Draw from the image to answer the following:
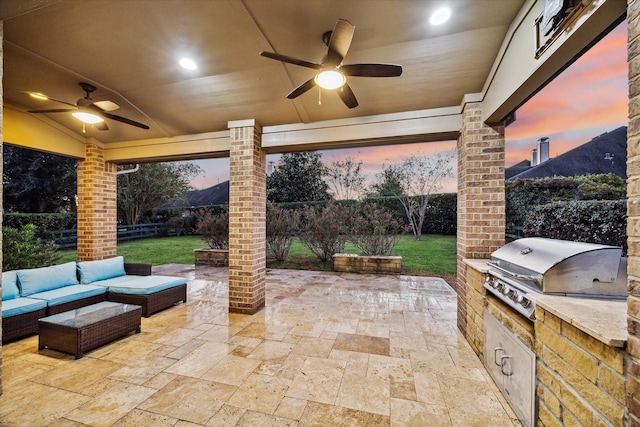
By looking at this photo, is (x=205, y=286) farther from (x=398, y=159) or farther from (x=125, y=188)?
(x=125, y=188)

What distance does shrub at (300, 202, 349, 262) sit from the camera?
24.8 ft

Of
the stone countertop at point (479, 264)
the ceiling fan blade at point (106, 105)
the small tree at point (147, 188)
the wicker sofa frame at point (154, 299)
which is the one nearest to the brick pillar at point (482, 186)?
the stone countertop at point (479, 264)

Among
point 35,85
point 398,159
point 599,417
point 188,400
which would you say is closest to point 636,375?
point 599,417

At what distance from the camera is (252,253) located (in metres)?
4.04

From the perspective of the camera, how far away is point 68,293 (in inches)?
139

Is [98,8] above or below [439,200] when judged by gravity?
above

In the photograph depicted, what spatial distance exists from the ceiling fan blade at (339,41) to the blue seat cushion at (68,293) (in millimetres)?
4342

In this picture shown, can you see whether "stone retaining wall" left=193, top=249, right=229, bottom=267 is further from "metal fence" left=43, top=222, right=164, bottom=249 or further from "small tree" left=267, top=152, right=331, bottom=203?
"small tree" left=267, top=152, right=331, bottom=203

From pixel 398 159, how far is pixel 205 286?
8.17 meters

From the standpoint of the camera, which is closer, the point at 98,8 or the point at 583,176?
the point at 98,8

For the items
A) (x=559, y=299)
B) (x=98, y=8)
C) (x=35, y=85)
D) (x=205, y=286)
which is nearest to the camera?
(x=559, y=299)

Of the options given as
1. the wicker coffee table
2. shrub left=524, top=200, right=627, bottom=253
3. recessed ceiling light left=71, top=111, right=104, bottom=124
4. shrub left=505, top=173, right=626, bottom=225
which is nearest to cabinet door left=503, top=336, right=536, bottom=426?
shrub left=524, top=200, right=627, bottom=253

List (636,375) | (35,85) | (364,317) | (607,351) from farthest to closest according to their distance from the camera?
(364,317) → (35,85) → (607,351) → (636,375)

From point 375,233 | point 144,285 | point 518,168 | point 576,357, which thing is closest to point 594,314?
point 576,357
